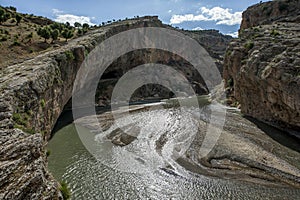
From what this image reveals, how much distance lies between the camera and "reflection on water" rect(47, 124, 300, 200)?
17.8 meters

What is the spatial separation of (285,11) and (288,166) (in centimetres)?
7526

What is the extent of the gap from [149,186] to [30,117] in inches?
536

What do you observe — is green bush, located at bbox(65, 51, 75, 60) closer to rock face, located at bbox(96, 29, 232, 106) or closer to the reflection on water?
the reflection on water

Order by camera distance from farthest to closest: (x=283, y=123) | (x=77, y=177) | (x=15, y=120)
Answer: (x=283, y=123), (x=77, y=177), (x=15, y=120)

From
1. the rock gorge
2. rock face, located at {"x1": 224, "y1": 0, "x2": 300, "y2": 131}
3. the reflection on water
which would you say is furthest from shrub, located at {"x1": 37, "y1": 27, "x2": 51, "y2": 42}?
rock face, located at {"x1": 224, "y1": 0, "x2": 300, "y2": 131}

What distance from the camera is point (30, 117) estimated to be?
2095 cm

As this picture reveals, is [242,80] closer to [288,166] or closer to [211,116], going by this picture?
[211,116]

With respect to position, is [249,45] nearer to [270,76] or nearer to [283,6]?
[270,76]

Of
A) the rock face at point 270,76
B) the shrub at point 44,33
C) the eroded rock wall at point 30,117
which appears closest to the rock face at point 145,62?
the shrub at point 44,33

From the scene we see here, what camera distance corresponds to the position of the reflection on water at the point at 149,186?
1778 cm

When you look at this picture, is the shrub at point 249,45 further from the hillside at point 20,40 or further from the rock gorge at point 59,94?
the hillside at point 20,40

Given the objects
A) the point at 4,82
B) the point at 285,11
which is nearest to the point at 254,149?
the point at 4,82

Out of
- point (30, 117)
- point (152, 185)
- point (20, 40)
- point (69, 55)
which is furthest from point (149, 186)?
point (20, 40)

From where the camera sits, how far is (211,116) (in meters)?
44.3
